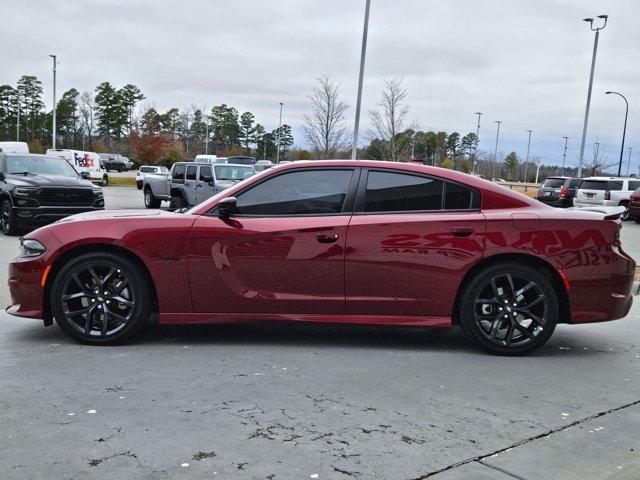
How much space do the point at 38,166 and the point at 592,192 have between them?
788 inches

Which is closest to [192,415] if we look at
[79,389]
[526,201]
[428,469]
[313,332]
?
[79,389]

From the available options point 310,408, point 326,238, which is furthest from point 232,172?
point 310,408

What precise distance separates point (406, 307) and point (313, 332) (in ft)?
3.57

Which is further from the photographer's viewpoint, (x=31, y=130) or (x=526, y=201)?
(x=31, y=130)

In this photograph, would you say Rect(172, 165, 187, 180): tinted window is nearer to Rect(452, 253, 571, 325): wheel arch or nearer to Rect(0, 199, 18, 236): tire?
Rect(0, 199, 18, 236): tire

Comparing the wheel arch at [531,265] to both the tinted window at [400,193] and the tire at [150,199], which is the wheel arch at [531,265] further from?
the tire at [150,199]

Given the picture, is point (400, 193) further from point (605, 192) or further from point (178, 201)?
point (605, 192)

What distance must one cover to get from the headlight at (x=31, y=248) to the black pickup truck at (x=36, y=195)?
8.38 m

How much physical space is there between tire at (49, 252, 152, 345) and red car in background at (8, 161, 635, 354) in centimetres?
1

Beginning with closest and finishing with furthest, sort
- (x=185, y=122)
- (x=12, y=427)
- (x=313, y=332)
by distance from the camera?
(x=12, y=427) → (x=313, y=332) → (x=185, y=122)

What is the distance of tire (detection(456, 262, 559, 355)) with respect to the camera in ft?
16.7

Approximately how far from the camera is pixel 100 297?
512cm

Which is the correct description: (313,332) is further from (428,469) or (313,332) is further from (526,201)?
(428,469)

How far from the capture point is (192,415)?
12.1 feet
